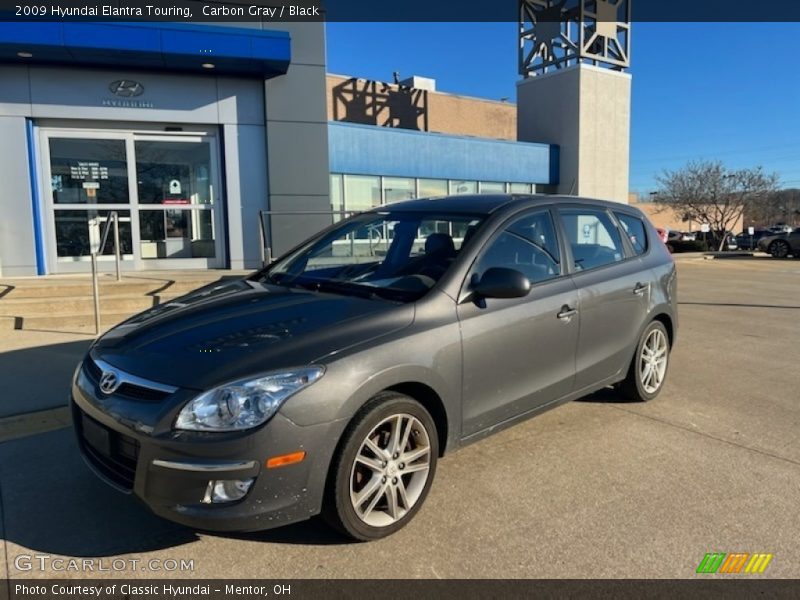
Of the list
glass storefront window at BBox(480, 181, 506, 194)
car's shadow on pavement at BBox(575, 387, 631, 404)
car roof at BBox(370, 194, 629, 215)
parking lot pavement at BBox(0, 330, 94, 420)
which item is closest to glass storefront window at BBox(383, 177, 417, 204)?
glass storefront window at BBox(480, 181, 506, 194)

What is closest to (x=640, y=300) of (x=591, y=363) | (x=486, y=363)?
(x=591, y=363)

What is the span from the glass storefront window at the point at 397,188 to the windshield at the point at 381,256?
44.0 feet

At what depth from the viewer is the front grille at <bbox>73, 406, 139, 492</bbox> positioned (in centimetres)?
274

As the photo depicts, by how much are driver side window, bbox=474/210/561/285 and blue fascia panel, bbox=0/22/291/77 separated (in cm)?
753

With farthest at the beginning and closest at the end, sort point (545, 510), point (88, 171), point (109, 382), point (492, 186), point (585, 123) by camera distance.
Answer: point (585, 123), point (492, 186), point (88, 171), point (545, 510), point (109, 382)

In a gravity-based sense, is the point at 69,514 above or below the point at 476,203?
below

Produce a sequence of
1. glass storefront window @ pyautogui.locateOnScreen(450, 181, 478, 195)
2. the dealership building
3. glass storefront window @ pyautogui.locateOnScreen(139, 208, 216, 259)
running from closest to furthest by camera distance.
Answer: the dealership building, glass storefront window @ pyautogui.locateOnScreen(139, 208, 216, 259), glass storefront window @ pyautogui.locateOnScreen(450, 181, 478, 195)

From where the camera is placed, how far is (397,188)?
18125 millimetres

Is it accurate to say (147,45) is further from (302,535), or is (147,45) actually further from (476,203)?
(302,535)

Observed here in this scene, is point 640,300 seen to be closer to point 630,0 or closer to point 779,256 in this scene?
point 630,0

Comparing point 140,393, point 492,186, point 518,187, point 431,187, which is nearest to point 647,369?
point 140,393

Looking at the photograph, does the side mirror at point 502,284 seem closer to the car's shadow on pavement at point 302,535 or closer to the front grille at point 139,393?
the car's shadow on pavement at point 302,535

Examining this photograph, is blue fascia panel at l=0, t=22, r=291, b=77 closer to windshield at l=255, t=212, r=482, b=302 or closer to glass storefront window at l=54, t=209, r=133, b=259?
glass storefront window at l=54, t=209, r=133, b=259

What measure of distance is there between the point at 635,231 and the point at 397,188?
13313 mm
